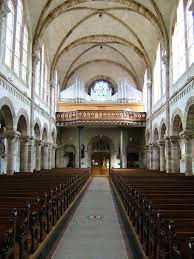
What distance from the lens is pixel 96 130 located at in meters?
35.4

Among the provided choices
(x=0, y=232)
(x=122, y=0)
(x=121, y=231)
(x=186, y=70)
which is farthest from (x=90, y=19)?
(x=0, y=232)

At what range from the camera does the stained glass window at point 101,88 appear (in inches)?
1450

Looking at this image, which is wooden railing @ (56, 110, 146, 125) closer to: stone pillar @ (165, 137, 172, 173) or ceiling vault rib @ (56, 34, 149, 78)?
ceiling vault rib @ (56, 34, 149, 78)

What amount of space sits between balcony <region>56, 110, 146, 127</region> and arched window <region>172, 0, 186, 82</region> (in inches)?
408

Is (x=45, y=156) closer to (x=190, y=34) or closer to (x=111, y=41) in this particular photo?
(x=111, y=41)

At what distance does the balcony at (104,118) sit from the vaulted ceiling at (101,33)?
5.22 meters

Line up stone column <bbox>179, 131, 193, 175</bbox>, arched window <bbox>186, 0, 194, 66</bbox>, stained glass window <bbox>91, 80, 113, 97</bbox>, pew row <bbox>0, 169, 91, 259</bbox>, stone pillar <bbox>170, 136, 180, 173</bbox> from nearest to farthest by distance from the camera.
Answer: pew row <bbox>0, 169, 91, 259</bbox>
arched window <bbox>186, 0, 194, 66</bbox>
stone column <bbox>179, 131, 193, 175</bbox>
stone pillar <bbox>170, 136, 180, 173</bbox>
stained glass window <bbox>91, 80, 113, 97</bbox>

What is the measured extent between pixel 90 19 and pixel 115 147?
49.2ft

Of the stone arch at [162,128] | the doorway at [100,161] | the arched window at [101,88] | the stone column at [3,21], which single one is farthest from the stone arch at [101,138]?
the stone column at [3,21]

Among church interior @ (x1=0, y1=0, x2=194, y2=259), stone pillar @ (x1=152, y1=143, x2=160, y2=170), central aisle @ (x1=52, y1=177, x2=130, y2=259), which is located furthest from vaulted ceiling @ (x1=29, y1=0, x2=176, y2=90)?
central aisle @ (x1=52, y1=177, x2=130, y2=259)

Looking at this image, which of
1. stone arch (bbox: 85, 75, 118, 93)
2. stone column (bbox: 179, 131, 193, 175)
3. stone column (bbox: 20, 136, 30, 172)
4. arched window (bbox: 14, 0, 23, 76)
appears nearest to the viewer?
stone column (bbox: 179, 131, 193, 175)

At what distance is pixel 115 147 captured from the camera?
3491 cm

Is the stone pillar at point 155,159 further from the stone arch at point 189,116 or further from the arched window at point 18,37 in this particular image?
the arched window at point 18,37

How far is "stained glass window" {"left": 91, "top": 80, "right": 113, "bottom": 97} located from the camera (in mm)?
36819
